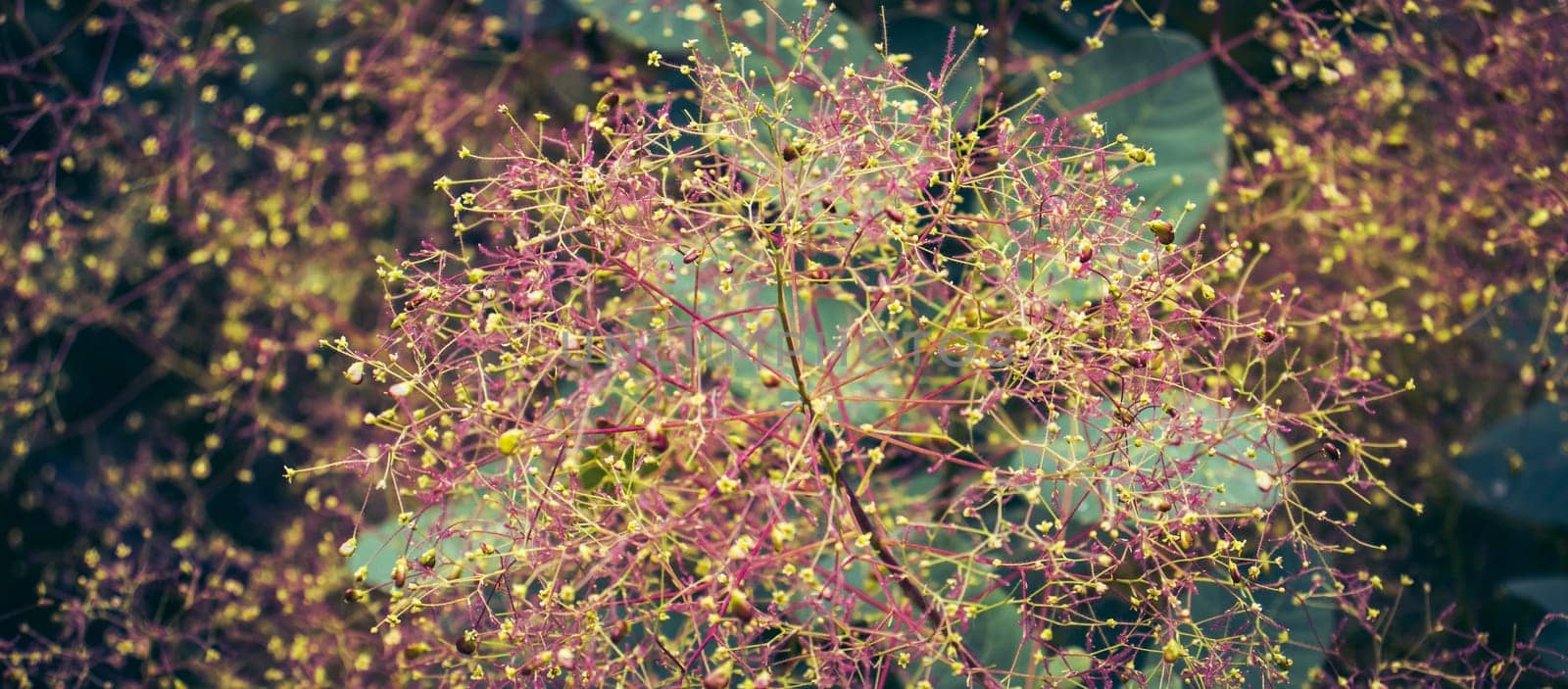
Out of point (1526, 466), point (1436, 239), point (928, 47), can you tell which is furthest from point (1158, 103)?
point (1526, 466)

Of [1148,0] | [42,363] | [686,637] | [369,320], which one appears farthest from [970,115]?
[42,363]

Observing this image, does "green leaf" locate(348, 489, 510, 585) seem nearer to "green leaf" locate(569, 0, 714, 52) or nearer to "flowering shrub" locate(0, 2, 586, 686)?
"flowering shrub" locate(0, 2, 586, 686)

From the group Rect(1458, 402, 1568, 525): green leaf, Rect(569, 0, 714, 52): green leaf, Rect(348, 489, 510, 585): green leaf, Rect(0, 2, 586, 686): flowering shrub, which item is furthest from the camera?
Rect(0, 2, 586, 686): flowering shrub

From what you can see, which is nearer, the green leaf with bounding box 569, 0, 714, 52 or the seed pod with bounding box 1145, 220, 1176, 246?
the seed pod with bounding box 1145, 220, 1176, 246

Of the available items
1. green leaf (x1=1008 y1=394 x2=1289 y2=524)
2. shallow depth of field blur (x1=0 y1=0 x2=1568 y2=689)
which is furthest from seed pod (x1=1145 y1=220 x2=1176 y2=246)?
green leaf (x1=1008 y1=394 x2=1289 y2=524)

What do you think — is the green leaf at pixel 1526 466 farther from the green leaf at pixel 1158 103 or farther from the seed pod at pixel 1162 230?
the seed pod at pixel 1162 230

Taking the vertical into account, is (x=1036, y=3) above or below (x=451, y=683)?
above

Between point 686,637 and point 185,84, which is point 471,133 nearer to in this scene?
point 185,84

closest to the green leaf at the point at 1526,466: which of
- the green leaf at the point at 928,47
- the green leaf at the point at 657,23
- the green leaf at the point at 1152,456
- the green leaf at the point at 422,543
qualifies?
the green leaf at the point at 1152,456
